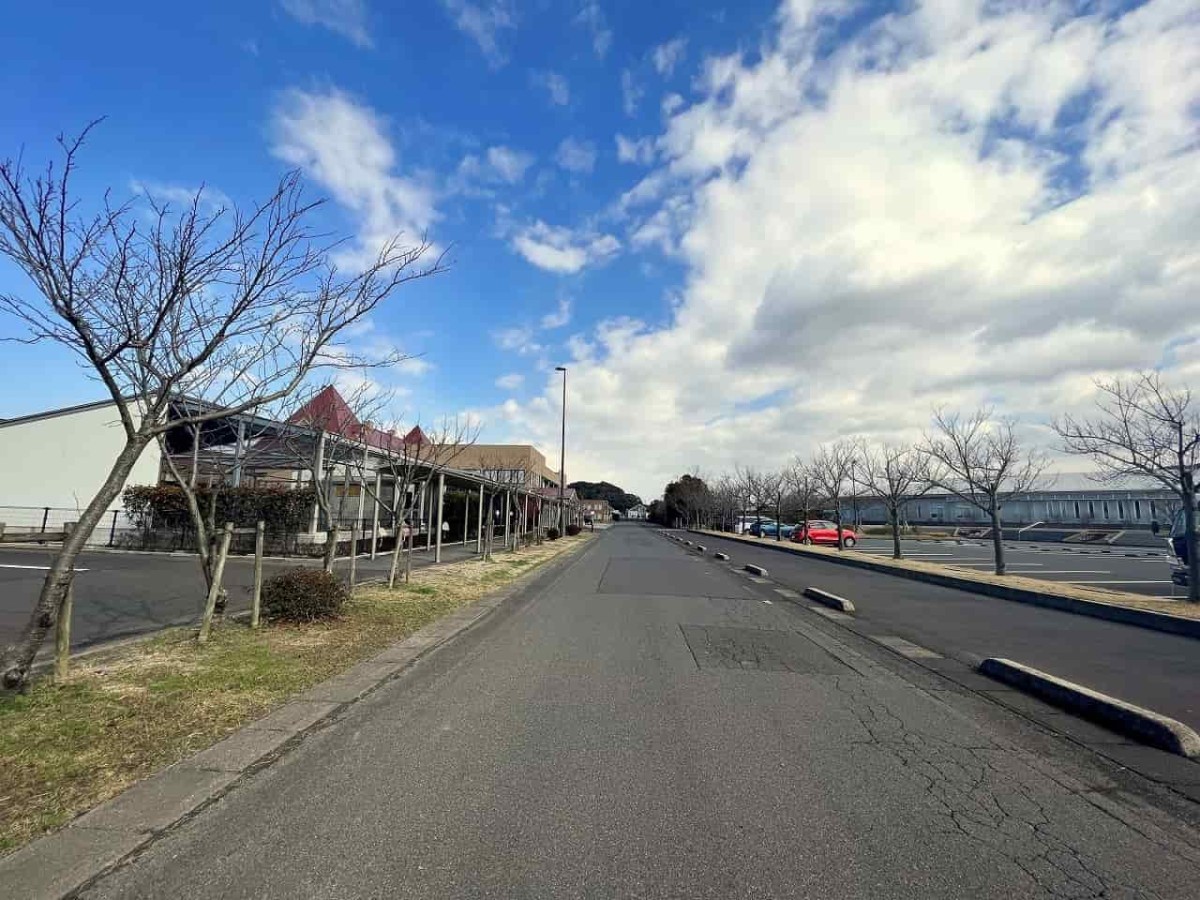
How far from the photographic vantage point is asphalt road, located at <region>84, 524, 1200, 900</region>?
284 centimetres

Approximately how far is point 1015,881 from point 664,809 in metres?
1.63

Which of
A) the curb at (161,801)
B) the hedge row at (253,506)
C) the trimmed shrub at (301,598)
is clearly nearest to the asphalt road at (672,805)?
the curb at (161,801)

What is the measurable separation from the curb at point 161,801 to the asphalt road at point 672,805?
0.10 metres

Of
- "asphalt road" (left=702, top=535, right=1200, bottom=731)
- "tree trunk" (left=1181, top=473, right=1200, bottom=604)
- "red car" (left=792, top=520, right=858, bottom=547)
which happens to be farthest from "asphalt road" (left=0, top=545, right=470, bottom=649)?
"red car" (left=792, top=520, right=858, bottom=547)

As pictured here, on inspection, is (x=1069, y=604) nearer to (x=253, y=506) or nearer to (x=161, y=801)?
(x=161, y=801)

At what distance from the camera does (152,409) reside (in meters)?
5.48

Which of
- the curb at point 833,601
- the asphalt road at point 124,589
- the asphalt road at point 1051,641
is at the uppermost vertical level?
the asphalt road at point 124,589

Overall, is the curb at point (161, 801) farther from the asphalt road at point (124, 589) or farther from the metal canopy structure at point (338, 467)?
the metal canopy structure at point (338, 467)

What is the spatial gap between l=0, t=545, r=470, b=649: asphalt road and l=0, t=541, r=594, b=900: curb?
12.6 ft

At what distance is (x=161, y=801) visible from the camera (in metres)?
3.41

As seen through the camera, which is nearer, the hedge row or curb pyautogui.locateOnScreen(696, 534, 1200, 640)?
curb pyautogui.locateOnScreen(696, 534, 1200, 640)

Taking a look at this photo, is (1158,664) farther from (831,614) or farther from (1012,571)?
(1012,571)

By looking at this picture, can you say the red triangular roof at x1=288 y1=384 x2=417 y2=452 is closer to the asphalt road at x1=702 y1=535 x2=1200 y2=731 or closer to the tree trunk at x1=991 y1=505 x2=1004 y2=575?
the asphalt road at x1=702 y1=535 x2=1200 y2=731

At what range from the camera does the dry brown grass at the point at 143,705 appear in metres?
3.48
